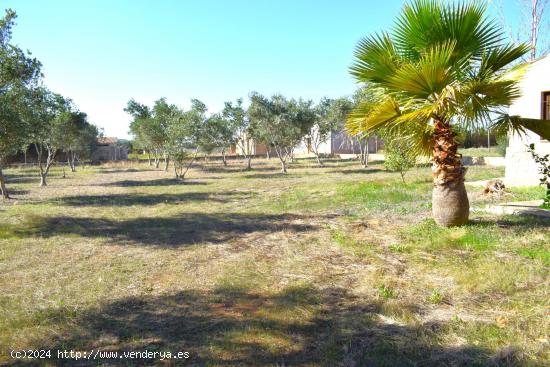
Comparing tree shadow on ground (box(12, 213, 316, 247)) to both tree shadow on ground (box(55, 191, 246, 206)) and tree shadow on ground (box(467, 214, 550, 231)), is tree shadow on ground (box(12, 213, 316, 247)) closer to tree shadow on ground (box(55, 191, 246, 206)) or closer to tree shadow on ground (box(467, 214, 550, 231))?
tree shadow on ground (box(55, 191, 246, 206))

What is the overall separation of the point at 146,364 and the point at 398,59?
638 centimetres

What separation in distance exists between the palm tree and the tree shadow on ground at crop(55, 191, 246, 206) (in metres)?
8.85

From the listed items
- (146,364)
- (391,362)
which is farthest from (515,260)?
(146,364)

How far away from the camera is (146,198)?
15.9 meters

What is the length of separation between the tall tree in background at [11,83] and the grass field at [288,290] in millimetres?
4667

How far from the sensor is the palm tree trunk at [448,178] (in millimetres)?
7012

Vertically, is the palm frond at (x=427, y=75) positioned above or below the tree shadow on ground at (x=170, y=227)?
above

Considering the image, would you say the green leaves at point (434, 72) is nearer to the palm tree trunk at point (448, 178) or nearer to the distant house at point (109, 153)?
the palm tree trunk at point (448, 178)

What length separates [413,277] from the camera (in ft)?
17.5

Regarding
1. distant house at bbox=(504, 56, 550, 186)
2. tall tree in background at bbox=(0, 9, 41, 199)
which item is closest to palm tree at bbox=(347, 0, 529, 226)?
distant house at bbox=(504, 56, 550, 186)

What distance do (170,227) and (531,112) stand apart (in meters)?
11.3

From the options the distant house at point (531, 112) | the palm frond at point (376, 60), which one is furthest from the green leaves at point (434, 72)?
the distant house at point (531, 112)

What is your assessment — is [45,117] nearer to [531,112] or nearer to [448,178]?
[448,178]

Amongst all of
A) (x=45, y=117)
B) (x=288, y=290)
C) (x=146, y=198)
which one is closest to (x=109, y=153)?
(x=45, y=117)
